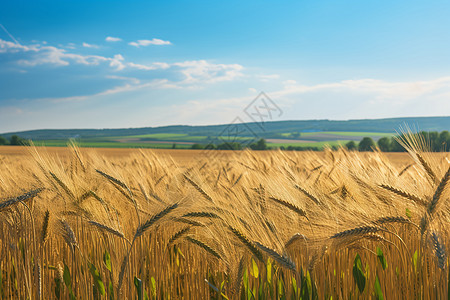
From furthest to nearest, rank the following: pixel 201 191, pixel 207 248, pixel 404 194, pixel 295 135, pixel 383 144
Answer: pixel 295 135 < pixel 383 144 < pixel 201 191 < pixel 207 248 < pixel 404 194

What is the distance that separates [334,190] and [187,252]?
1.09 metres

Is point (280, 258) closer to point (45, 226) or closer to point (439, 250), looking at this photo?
point (439, 250)

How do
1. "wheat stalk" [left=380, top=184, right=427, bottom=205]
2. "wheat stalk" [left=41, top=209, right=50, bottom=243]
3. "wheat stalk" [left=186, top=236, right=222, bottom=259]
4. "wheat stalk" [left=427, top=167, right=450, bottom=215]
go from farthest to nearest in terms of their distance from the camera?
"wheat stalk" [left=41, top=209, right=50, bottom=243]
"wheat stalk" [left=186, top=236, right=222, bottom=259]
"wheat stalk" [left=380, top=184, right=427, bottom=205]
"wheat stalk" [left=427, top=167, right=450, bottom=215]

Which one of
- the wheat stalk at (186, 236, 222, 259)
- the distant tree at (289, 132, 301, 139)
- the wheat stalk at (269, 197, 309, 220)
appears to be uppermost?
the wheat stalk at (269, 197, 309, 220)

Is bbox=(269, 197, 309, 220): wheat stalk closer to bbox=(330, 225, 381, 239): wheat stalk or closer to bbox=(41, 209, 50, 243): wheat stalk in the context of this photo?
bbox=(330, 225, 381, 239): wheat stalk

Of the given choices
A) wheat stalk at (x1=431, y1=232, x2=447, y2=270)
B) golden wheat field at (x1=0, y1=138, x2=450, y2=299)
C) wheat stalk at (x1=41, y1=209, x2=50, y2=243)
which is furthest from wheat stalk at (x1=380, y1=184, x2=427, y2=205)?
wheat stalk at (x1=41, y1=209, x2=50, y2=243)

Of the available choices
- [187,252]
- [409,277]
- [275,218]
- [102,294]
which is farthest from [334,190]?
[102,294]

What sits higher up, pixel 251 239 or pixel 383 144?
pixel 251 239

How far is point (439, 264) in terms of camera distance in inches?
57.9

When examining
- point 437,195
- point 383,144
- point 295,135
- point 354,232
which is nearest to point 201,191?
point 354,232

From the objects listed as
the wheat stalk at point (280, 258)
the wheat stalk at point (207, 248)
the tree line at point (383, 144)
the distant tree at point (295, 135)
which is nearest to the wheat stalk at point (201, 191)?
the wheat stalk at point (207, 248)

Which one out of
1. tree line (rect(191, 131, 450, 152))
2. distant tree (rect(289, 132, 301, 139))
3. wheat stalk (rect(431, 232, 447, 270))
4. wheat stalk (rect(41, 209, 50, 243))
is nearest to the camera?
wheat stalk (rect(431, 232, 447, 270))

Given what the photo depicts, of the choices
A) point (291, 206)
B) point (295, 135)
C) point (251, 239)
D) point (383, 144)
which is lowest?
point (383, 144)

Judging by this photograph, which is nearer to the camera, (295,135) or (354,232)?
(354,232)
